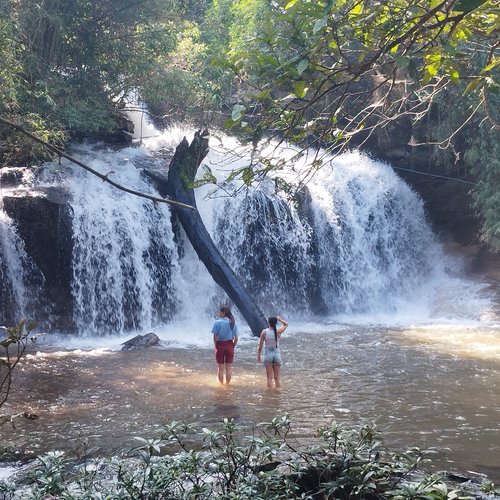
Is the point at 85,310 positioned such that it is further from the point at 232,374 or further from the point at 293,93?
the point at 293,93

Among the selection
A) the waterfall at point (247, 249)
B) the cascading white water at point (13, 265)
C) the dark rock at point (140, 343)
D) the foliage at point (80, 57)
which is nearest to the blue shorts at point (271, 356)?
the dark rock at point (140, 343)

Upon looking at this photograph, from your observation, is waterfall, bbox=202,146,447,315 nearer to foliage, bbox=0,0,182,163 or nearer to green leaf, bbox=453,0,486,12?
foliage, bbox=0,0,182,163

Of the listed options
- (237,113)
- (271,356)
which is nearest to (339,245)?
(271,356)

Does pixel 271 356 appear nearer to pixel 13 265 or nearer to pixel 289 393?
pixel 289 393

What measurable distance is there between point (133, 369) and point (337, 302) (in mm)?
7826

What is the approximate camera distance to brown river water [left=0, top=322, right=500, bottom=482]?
7.92m

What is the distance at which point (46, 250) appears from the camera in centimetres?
1477

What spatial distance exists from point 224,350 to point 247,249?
7268mm

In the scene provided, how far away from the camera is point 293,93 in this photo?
455 cm

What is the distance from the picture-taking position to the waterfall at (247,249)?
15.2 m

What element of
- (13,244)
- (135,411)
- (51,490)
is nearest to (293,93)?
(51,490)

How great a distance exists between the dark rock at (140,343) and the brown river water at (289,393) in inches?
10.4

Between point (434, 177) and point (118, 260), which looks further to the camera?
point (434, 177)

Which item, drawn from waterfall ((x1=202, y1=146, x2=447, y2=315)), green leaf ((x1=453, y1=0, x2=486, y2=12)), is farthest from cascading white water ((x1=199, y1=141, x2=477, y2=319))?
green leaf ((x1=453, y1=0, x2=486, y2=12))
